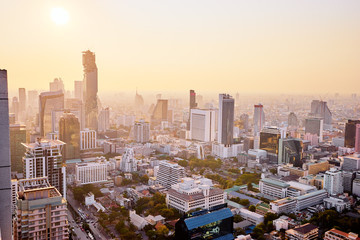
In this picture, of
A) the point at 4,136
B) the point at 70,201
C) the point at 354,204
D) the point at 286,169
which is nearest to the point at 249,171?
the point at 286,169

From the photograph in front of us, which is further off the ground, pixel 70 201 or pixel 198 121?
pixel 198 121

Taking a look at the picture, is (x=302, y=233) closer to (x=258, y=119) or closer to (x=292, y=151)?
(x=292, y=151)

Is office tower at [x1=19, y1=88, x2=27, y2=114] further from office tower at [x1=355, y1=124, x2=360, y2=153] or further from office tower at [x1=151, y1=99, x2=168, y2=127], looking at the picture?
office tower at [x1=355, y1=124, x2=360, y2=153]

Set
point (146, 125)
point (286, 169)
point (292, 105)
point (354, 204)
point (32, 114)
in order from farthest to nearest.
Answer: point (292, 105) < point (32, 114) < point (146, 125) < point (286, 169) < point (354, 204)

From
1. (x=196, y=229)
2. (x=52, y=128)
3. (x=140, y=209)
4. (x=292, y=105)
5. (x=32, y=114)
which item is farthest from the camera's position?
(x=292, y=105)

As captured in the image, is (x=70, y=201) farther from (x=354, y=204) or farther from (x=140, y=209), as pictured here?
(x=354, y=204)

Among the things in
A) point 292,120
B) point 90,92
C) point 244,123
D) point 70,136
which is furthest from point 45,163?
point 292,120

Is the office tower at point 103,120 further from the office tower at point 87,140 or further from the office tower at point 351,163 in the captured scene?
the office tower at point 351,163
